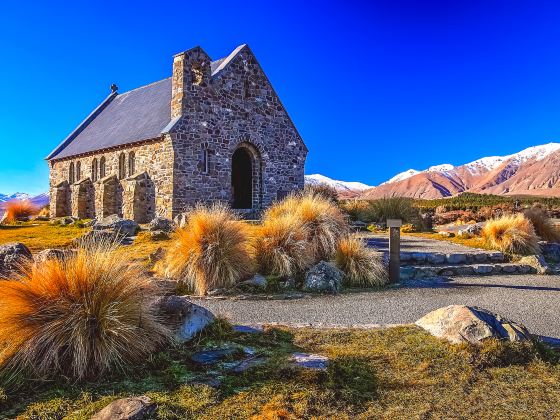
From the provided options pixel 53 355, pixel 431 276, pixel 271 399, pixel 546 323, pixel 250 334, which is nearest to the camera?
pixel 271 399

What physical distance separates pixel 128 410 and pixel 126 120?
23882 millimetres

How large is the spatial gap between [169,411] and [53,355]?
126cm

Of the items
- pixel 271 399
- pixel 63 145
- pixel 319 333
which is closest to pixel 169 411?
pixel 271 399

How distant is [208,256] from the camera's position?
26.6ft

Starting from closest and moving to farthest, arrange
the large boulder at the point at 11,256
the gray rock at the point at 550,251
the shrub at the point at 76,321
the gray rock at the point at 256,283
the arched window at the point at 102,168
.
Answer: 1. the shrub at the point at 76,321
2. the large boulder at the point at 11,256
3. the gray rock at the point at 256,283
4. the gray rock at the point at 550,251
5. the arched window at the point at 102,168

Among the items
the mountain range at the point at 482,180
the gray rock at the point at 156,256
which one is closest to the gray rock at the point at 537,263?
the gray rock at the point at 156,256

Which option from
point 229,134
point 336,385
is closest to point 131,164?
point 229,134

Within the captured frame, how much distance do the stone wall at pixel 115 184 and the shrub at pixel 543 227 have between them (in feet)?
45.7

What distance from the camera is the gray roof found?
20375 millimetres

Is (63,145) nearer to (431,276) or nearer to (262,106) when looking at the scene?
(262,106)

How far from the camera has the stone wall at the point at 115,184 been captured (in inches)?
719

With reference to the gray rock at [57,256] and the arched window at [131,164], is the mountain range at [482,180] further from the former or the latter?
the gray rock at [57,256]

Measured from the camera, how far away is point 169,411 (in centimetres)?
320

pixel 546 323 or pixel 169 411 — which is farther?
pixel 546 323
